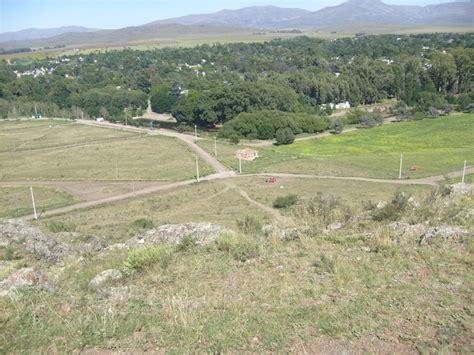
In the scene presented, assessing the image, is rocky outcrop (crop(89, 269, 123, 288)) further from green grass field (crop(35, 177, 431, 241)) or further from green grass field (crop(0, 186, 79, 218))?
green grass field (crop(0, 186, 79, 218))

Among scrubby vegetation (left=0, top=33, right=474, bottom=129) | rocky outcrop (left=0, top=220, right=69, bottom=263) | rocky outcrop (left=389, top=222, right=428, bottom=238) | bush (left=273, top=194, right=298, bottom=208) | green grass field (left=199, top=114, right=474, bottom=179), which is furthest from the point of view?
scrubby vegetation (left=0, top=33, right=474, bottom=129)

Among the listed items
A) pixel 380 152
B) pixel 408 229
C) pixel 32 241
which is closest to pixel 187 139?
pixel 380 152

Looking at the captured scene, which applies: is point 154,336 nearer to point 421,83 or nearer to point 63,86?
point 421,83

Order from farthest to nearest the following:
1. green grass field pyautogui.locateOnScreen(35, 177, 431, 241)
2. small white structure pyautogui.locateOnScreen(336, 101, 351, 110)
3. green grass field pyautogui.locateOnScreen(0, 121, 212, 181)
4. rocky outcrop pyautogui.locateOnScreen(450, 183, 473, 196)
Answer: small white structure pyautogui.locateOnScreen(336, 101, 351, 110) < green grass field pyautogui.locateOnScreen(0, 121, 212, 181) < green grass field pyautogui.locateOnScreen(35, 177, 431, 241) < rocky outcrop pyautogui.locateOnScreen(450, 183, 473, 196)

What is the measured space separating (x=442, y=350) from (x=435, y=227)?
5.12 metres

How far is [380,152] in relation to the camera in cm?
5259

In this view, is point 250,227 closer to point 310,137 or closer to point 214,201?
point 214,201

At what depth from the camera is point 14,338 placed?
600cm

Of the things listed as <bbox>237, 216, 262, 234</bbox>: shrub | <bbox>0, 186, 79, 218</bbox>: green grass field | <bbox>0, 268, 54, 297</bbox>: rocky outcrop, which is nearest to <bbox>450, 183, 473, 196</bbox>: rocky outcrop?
<bbox>237, 216, 262, 234</bbox>: shrub

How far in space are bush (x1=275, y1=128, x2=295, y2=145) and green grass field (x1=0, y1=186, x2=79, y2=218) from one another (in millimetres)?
32329

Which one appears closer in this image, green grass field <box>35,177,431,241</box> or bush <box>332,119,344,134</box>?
green grass field <box>35,177,431,241</box>

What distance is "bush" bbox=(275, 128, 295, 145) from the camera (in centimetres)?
6116

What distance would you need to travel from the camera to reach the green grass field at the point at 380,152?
139ft

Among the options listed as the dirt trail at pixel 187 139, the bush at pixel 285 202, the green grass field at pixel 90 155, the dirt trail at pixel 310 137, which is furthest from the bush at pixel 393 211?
the dirt trail at pixel 310 137
